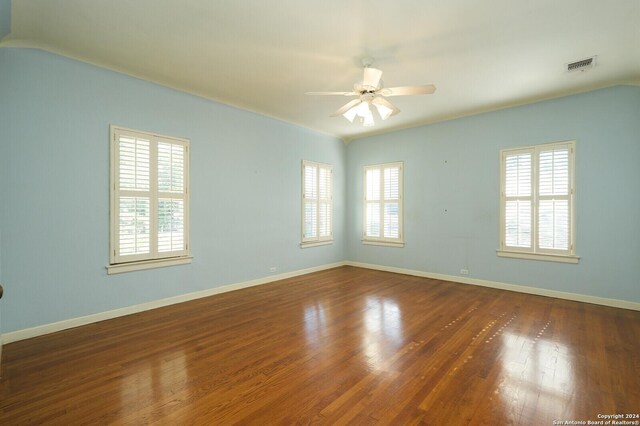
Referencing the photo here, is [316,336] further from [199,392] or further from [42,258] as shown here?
[42,258]

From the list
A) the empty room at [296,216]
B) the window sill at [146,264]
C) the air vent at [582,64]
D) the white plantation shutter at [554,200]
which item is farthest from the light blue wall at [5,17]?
the white plantation shutter at [554,200]

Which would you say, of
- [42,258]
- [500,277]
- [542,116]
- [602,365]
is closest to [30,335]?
[42,258]

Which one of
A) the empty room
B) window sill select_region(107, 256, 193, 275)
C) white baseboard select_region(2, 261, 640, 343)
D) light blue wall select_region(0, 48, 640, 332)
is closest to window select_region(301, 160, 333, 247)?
light blue wall select_region(0, 48, 640, 332)

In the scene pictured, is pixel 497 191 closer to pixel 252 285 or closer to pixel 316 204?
pixel 316 204

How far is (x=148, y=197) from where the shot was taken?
3.99 meters

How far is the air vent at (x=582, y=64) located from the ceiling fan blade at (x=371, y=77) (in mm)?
2490

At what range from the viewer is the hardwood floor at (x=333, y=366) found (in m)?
2.01

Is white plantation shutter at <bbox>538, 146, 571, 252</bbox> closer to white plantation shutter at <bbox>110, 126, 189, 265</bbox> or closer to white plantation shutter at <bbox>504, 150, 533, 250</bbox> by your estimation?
white plantation shutter at <bbox>504, 150, 533, 250</bbox>

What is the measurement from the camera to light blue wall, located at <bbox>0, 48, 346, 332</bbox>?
3.11m

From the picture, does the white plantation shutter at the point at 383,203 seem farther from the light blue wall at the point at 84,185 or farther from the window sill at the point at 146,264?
the window sill at the point at 146,264

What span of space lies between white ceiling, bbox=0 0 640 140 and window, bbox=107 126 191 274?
0.93 m

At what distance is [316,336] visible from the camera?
320 cm

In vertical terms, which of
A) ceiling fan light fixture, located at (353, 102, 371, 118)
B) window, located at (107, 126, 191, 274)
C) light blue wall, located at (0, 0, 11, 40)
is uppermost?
light blue wall, located at (0, 0, 11, 40)

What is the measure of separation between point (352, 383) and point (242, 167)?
3.89 metres
